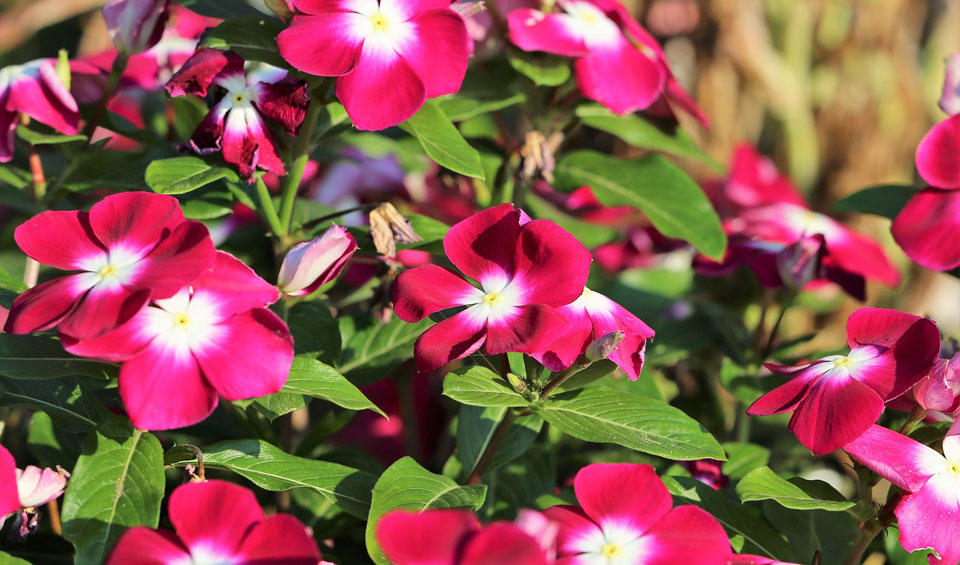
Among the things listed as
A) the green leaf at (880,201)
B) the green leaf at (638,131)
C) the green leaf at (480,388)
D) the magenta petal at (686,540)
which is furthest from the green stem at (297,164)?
the green leaf at (880,201)

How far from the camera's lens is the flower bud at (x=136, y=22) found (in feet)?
3.27

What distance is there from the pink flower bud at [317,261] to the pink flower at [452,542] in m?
0.28

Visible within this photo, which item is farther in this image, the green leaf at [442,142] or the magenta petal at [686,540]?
the green leaf at [442,142]

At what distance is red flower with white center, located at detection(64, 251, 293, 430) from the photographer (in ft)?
2.32

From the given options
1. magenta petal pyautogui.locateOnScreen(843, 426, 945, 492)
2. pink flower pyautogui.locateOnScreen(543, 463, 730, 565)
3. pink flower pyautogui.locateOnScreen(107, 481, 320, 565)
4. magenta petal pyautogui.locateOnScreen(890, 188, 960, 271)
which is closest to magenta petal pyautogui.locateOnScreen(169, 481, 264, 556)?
pink flower pyautogui.locateOnScreen(107, 481, 320, 565)

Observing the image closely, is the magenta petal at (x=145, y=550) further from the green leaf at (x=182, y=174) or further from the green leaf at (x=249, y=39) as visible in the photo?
the green leaf at (x=249, y=39)

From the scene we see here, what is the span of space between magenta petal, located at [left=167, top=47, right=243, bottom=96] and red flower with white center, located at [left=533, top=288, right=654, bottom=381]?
14.5 inches

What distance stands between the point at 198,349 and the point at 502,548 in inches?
11.1

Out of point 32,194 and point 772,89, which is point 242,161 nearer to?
point 32,194

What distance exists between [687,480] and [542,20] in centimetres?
54

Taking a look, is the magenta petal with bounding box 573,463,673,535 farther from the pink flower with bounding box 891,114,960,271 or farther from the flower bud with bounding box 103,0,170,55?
the flower bud with bounding box 103,0,170,55

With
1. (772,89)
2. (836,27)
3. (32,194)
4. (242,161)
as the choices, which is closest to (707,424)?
(242,161)

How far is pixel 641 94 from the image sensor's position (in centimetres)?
111

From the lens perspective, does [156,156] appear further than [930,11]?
No
